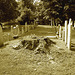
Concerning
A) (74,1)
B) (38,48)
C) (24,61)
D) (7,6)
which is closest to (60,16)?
(74,1)

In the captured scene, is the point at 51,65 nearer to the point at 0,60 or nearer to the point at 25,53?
the point at 25,53

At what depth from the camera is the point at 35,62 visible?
12.6 feet

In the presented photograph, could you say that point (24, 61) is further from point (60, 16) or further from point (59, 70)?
point (60, 16)

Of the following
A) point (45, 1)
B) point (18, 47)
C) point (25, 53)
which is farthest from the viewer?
point (45, 1)

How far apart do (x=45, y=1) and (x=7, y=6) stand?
555cm

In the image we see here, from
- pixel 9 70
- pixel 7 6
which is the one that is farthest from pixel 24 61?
pixel 7 6

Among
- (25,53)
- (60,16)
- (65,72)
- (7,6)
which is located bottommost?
(65,72)

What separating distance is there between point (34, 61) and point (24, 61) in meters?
0.37

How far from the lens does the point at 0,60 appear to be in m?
3.90

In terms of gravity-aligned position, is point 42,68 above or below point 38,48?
below

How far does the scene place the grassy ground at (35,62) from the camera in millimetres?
3254

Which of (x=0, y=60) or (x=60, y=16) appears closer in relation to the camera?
(x=0, y=60)

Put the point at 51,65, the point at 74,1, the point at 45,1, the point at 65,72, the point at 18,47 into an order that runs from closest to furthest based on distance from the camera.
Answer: the point at 65,72, the point at 51,65, the point at 18,47, the point at 74,1, the point at 45,1

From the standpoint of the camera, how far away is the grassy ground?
325cm
